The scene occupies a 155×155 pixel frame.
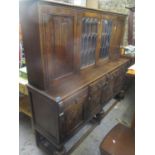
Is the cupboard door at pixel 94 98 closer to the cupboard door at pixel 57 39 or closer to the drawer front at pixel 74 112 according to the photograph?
the drawer front at pixel 74 112

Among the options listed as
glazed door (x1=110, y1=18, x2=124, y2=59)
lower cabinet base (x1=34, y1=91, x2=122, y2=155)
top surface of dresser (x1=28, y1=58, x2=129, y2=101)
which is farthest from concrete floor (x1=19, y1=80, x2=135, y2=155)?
glazed door (x1=110, y1=18, x2=124, y2=59)

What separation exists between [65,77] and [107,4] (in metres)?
2.37

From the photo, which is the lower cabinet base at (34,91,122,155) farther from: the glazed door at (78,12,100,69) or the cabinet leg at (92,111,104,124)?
the glazed door at (78,12,100,69)

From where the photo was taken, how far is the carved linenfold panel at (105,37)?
1871 millimetres

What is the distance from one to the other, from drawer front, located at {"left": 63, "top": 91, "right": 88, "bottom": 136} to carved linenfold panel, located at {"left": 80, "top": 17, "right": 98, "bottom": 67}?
0.46m

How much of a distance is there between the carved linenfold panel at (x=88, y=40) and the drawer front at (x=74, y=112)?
0.46 metres

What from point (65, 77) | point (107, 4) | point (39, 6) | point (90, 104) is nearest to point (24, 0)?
point (39, 6)

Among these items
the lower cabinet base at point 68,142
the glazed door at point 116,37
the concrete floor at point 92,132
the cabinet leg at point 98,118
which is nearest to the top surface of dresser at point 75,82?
the glazed door at point 116,37

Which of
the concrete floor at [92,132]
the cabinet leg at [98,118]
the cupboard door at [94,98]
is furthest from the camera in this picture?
the cabinet leg at [98,118]

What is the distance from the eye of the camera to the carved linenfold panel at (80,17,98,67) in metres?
1.57

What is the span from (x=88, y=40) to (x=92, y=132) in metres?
1.25

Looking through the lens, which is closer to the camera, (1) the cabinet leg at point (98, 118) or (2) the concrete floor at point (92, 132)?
(2) the concrete floor at point (92, 132)
